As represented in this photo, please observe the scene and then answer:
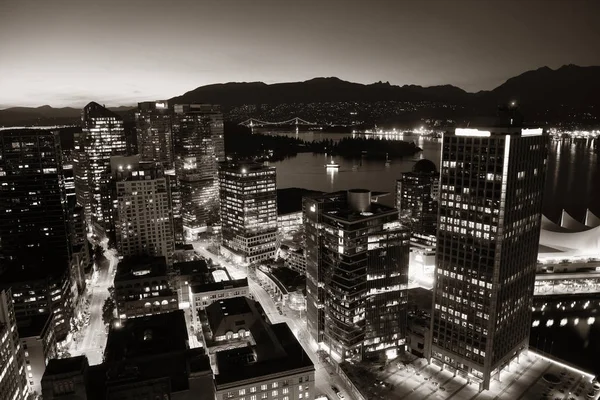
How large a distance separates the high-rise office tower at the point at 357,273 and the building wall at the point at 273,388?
14233mm

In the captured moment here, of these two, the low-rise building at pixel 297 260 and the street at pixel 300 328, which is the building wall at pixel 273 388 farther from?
the low-rise building at pixel 297 260

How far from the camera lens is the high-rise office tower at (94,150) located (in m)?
150

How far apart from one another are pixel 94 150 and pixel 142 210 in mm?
71961

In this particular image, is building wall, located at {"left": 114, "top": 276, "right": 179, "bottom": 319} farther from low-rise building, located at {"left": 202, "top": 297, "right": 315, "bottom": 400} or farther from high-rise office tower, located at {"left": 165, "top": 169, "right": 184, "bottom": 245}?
high-rise office tower, located at {"left": 165, "top": 169, "right": 184, "bottom": 245}

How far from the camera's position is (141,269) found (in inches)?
2945

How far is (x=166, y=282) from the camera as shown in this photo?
72375 mm

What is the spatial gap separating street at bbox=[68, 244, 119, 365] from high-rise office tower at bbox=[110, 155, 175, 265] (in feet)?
25.0

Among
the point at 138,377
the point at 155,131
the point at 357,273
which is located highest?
the point at 155,131

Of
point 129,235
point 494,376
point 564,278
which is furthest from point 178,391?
point 564,278

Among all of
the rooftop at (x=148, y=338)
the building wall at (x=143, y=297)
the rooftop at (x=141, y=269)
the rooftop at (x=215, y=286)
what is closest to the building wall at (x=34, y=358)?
the building wall at (x=143, y=297)

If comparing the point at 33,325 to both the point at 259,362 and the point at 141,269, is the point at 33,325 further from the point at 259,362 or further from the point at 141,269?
the point at 259,362

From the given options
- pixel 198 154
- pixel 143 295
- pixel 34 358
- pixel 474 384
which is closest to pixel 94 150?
pixel 198 154

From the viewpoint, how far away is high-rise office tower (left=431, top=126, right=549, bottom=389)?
53.8m

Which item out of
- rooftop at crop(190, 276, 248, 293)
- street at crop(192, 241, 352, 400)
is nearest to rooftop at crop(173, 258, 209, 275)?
rooftop at crop(190, 276, 248, 293)
